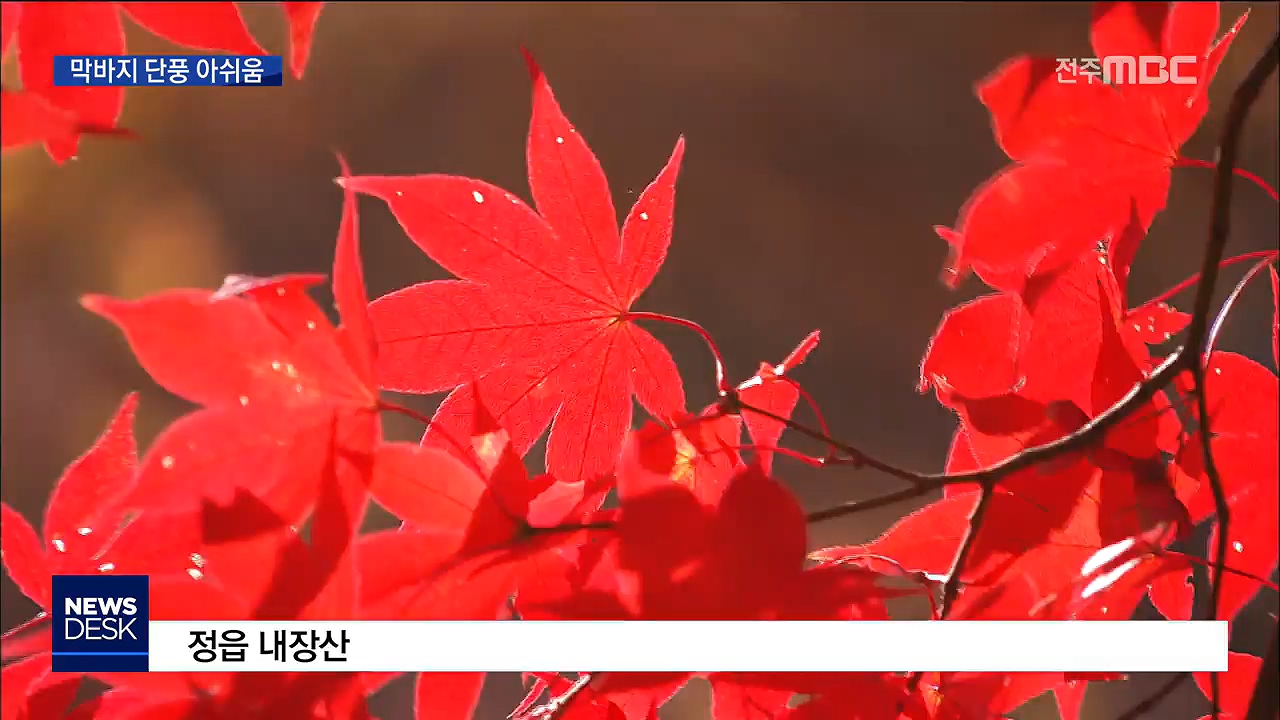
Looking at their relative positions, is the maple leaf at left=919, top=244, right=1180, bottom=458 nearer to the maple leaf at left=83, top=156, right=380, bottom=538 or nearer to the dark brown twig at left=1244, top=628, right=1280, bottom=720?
the dark brown twig at left=1244, top=628, right=1280, bottom=720

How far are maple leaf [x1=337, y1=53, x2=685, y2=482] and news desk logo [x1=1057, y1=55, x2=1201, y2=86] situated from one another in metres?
0.13

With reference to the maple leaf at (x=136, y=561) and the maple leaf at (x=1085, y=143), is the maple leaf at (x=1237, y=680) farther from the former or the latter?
the maple leaf at (x=136, y=561)

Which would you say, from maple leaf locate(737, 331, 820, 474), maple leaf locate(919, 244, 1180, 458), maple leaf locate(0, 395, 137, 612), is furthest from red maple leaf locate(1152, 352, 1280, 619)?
maple leaf locate(0, 395, 137, 612)

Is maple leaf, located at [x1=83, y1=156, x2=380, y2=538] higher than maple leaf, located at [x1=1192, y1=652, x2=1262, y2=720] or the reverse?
higher

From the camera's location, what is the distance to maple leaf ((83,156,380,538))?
9.0 inches

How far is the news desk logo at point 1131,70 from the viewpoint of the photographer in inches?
9.9

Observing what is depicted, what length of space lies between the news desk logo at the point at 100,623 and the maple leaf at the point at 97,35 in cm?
14

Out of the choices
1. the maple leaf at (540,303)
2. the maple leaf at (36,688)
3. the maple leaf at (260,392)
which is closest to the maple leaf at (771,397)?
the maple leaf at (540,303)

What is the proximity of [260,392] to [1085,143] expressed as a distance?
0.86 ft

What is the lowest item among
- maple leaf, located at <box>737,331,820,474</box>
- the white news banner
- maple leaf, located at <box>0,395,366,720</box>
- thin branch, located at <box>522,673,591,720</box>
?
thin branch, located at <box>522,673,591,720</box>

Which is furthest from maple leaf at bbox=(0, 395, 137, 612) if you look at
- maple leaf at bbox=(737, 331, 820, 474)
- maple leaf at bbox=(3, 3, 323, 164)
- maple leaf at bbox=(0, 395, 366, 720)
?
maple leaf at bbox=(737, 331, 820, 474)

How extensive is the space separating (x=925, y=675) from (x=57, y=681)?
297mm

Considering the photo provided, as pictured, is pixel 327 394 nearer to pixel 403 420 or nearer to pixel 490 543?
pixel 490 543

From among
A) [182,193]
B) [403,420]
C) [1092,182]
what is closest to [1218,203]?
[1092,182]
